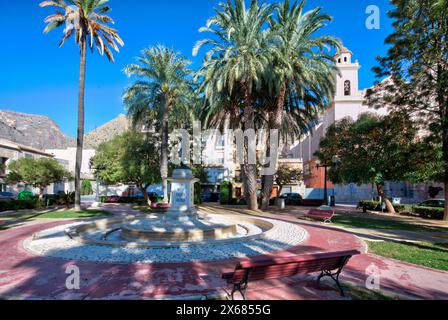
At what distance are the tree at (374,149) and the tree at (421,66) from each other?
1001 millimetres

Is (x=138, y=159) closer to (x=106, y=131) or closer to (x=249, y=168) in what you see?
(x=249, y=168)

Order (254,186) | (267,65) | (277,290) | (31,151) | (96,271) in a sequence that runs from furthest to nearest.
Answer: (31,151), (254,186), (267,65), (96,271), (277,290)

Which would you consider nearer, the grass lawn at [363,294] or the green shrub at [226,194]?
the grass lawn at [363,294]

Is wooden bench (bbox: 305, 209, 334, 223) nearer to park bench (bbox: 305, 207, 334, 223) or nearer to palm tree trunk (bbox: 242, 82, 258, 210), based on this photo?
park bench (bbox: 305, 207, 334, 223)

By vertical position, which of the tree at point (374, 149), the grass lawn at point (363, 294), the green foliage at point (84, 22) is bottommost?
the grass lawn at point (363, 294)

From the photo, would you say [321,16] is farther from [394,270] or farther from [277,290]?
[277,290]

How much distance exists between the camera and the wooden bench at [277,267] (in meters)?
4.75

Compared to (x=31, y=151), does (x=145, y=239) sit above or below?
below

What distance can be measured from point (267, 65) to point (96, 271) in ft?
56.3

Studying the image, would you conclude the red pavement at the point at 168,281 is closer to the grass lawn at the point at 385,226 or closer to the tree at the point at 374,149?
the grass lawn at the point at 385,226

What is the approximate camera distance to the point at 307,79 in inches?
805

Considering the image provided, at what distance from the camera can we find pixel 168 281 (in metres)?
5.94

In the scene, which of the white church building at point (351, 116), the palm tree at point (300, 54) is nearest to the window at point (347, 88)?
the white church building at point (351, 116)
